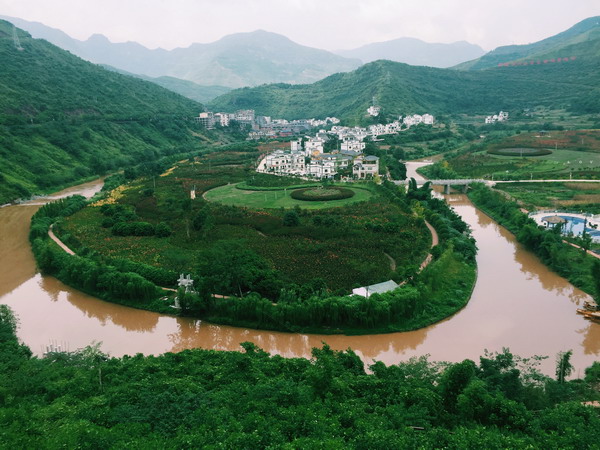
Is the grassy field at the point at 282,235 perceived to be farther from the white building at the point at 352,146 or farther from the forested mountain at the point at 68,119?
the white building at the point at 352,146

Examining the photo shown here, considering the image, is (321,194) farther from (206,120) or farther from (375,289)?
(206,120)

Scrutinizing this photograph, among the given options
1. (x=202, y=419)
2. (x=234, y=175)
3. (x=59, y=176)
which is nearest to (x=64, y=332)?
(x=202, y=419)


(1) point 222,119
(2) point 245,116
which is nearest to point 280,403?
(1) point 222,119

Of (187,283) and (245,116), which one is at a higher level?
(245,116)

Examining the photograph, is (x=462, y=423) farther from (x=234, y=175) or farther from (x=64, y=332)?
(x=234, y=175)

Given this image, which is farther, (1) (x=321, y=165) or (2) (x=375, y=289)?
(1) (x=321, y=165)
